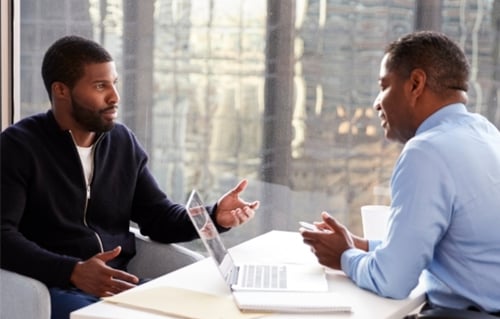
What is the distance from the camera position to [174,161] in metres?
3.66

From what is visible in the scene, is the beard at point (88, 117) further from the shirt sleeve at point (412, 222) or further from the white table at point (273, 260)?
the shirt sleeve at point (412, 222)

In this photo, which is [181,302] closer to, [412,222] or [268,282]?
[268,282]

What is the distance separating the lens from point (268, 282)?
2.32 metres

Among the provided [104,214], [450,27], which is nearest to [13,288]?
[104,214]

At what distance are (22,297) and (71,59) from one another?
0.80 m

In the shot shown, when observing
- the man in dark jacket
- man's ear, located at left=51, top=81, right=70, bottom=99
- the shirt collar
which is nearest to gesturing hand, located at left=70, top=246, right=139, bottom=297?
the man in dark jacket

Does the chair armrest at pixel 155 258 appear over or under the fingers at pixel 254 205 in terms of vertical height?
under

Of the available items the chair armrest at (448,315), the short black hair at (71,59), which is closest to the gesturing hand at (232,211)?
the short black hair at (71,59)

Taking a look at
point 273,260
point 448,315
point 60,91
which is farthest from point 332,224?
point 60,91

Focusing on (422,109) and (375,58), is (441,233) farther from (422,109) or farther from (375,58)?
(375,58)

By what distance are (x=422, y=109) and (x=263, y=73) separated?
1178 millimetres

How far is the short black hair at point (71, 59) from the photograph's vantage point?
294 centimetres

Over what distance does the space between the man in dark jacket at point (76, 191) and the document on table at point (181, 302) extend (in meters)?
0.40

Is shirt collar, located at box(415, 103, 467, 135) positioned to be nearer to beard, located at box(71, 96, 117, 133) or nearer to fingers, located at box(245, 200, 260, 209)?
fingers, located at box(245, 200, 260, 209)
